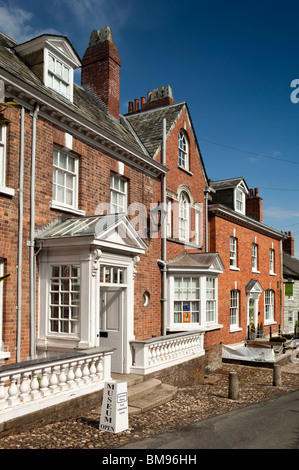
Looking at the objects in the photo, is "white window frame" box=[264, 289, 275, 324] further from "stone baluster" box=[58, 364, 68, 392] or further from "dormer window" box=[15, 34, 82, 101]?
"stone baluster" box=[58, 364, 68, 392]

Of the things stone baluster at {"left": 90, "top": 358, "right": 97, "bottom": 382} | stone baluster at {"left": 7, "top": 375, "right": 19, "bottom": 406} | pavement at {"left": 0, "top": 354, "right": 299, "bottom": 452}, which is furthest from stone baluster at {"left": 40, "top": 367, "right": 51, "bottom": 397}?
stone baluster at {"left": 90, "top": 358, "right": 97, "bottom": 382}

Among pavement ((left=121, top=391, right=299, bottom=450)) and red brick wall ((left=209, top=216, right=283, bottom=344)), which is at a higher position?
red brick wall ((left=209, top=216, right=283, bottom=344))

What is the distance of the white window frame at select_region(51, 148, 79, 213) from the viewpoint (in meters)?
11.3

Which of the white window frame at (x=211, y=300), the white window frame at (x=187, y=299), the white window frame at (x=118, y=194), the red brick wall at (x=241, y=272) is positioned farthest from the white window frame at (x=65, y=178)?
the red brick wall at (x=241, y=272)

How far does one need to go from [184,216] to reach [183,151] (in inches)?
112

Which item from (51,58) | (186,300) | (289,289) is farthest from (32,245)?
(289,289)

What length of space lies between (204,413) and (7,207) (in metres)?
6.69

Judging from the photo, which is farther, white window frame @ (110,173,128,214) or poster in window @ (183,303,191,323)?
poster in window @ (183,303,191,323)

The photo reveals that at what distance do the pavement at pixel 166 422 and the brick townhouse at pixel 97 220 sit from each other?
4.99 feet

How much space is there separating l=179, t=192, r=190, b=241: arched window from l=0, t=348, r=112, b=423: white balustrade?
29.0 ft

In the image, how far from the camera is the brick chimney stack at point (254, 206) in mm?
28406

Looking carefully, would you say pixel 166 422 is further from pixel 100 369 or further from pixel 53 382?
pixel 53 382

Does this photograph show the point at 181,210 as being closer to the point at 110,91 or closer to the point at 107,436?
the point at 110,91

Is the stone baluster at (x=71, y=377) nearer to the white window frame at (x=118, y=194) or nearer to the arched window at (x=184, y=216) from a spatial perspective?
the white window frame at (x=118, y=194)
